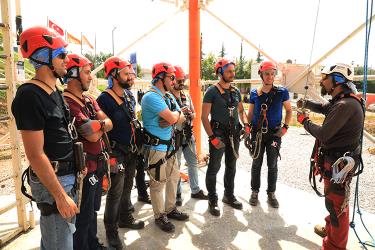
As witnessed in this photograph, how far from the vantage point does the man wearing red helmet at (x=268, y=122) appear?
4.75 m

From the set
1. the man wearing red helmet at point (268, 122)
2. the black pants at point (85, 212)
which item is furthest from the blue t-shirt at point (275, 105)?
the black pants at point (85, 212)

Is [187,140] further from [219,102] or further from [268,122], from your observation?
[268,122]

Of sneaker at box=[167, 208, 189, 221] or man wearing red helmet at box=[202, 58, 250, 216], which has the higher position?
man wearing red helmet at box=[202, 58, 250, 216]

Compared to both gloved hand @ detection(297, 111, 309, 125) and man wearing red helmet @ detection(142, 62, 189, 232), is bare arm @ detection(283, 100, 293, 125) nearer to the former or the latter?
gloved hand @ detection(297, 111, 309, 125)

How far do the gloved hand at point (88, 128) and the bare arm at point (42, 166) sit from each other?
599 mm

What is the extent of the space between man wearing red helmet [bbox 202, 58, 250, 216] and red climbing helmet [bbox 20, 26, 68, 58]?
8.83 ft

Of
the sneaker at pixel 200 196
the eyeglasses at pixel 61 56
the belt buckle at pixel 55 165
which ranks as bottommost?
the sneaker at pixel 200 196

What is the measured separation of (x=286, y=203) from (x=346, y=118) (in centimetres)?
235

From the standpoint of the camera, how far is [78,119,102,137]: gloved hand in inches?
107

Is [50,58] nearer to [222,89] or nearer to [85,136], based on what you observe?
[85,136]

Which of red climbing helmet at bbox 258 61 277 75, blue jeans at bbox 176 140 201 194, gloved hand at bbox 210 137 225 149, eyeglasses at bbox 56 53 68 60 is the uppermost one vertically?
red climbing helmet at bbox 258 61 277 75

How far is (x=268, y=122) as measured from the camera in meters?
4.79

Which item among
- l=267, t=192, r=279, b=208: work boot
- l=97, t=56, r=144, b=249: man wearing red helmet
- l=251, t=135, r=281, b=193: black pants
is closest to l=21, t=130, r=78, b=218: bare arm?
l=97, t=56, r=144, b=249: man wearing red helmet

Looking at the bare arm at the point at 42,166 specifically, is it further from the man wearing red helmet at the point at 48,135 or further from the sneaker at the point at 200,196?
the sneaker at the point at 200,196
